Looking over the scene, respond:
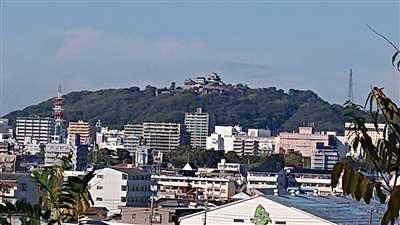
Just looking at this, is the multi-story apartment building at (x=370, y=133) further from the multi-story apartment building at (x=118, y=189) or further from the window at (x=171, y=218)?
the multi-story apartment building at (x=118, y=189)

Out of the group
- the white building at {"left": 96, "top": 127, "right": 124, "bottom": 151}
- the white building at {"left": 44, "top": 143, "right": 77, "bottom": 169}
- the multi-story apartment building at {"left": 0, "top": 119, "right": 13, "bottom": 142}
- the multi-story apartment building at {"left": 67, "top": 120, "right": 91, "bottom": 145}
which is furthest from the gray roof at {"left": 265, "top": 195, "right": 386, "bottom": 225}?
the multi-story apartment building at {"left": 0, "top": 119, "right": 13, "bottom": 142}

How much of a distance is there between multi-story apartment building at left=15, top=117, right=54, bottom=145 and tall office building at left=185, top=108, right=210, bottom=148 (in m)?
10.6

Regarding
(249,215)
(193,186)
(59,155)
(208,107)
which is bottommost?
(249,215)

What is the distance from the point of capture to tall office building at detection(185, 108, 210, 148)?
86688 millimetres

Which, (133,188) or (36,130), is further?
(36,130)

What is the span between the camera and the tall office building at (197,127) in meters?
86.7

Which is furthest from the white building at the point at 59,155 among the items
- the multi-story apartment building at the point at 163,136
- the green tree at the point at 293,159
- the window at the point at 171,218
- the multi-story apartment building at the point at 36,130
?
the multi-story apartment building at the point at 36,130

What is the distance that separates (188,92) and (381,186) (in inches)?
3928

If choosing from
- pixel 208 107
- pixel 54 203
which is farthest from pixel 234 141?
pixel 54 203

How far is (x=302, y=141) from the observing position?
76.9 metres

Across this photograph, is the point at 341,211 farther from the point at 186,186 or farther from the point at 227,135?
the point at 227,135

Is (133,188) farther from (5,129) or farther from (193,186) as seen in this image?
(5,129)

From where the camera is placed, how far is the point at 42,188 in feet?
11.3

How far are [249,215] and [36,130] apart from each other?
2701 inches
